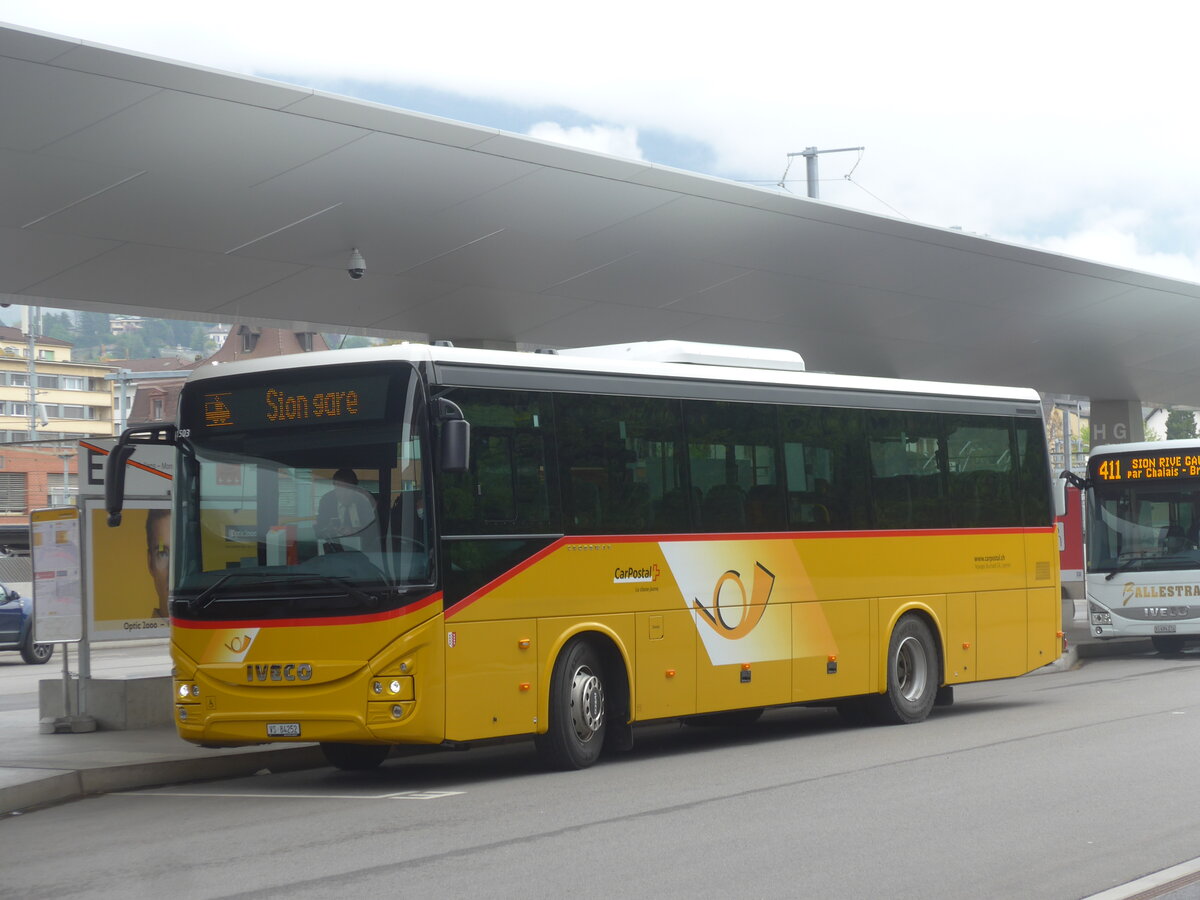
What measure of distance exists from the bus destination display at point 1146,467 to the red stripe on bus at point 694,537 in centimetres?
749

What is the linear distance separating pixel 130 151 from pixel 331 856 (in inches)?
365

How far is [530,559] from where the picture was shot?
12.0 metres

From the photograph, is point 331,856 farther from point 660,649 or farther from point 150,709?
point 150,709

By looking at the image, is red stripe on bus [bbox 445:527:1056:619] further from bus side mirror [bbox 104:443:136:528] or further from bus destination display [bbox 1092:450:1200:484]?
bus destination display [bbox 1092:450:1200:484]

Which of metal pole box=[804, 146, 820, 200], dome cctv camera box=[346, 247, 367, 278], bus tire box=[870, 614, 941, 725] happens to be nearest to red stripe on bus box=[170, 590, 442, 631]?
bus tire box=[870, 614, 941, 725]

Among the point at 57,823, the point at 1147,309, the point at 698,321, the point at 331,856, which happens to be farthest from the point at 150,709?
the point at 1147,309

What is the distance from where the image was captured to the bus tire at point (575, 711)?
12.1 meters

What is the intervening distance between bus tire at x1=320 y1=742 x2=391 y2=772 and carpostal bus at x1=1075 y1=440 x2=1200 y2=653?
46.4ft

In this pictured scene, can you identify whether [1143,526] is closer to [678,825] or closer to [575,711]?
[575,711]

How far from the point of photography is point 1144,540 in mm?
24109

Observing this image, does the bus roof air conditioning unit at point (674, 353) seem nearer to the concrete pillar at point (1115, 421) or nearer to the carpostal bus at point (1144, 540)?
the carpostal bus at point (1144, 540)

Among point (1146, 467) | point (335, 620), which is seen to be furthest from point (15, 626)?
point (335, 620)

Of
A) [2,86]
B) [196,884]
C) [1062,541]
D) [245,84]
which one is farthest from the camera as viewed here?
[1062,541]

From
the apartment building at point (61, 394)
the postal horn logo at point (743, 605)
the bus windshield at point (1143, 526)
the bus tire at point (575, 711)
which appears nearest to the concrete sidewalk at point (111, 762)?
the bus tire at point (575, 711)
